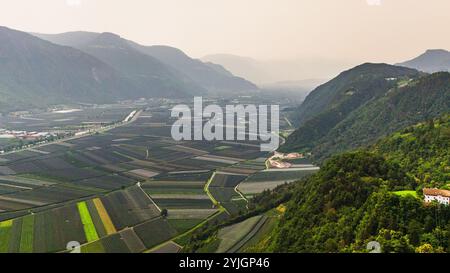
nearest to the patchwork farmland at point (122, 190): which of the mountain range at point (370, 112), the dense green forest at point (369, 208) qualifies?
the dense green forest at point (369, 208)

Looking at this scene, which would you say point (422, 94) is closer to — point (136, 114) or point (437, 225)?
point (437, 225)

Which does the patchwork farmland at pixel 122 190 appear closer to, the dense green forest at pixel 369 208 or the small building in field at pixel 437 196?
the dense green forest at pixel 369 208

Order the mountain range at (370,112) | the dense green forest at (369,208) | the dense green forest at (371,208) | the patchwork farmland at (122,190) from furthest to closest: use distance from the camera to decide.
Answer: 1. the mountain range at (370,112)
2. the patchwork farmland at (122,190)
3. the dense green forest at (369,208)
4. the dense green forest at (371,208)

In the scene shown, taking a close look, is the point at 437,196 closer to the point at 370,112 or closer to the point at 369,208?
the point at 369,208

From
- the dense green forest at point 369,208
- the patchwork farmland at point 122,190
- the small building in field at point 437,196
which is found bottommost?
the patchwork farmland at point 122,190

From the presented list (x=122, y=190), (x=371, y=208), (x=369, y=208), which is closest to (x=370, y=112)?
(x=122, y=190)

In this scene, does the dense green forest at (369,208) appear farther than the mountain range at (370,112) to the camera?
No

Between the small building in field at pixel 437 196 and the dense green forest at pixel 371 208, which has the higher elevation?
the small building in field at pixel 437 196
